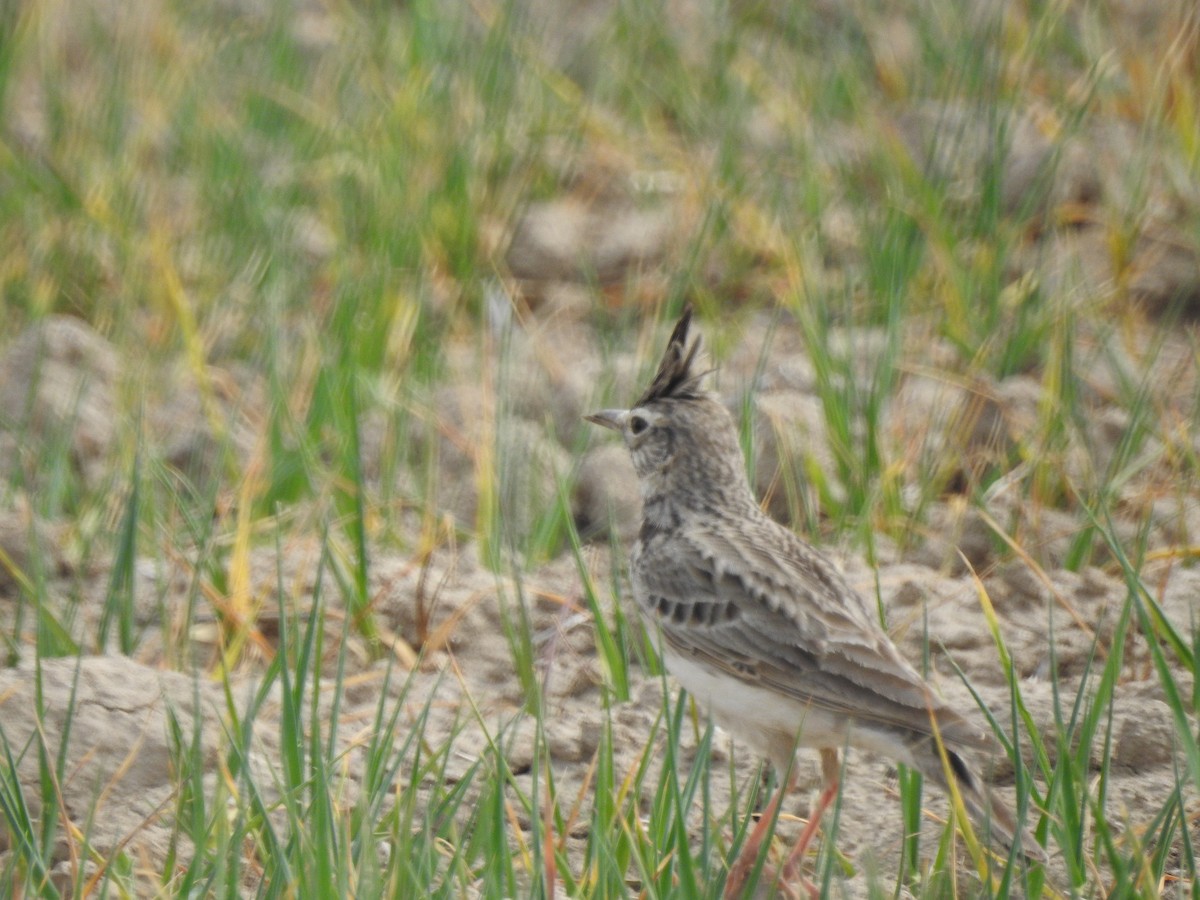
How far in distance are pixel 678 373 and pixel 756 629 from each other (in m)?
0.76

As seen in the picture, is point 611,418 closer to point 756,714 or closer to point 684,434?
point 684,434

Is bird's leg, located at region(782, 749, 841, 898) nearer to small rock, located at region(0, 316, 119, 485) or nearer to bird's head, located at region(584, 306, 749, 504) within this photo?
bird's head, located at region(584, 306, 749, 504)

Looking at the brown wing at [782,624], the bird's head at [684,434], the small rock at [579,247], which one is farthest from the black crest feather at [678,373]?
the small rock at [579,247]

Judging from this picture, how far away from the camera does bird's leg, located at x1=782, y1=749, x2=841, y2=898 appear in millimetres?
3408

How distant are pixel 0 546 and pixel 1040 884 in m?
2.95

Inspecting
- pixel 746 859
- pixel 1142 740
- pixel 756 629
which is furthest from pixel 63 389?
pixel 1142 740

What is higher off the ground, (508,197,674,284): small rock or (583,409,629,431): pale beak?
(508,197,674,284): small rock

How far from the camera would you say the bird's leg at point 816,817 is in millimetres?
3408

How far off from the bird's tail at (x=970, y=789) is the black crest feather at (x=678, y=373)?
1170 millimetres

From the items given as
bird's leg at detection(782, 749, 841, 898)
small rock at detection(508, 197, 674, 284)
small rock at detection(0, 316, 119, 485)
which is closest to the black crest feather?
bird's leg at detection(782, 749, 841, 898)

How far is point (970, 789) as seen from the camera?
3299 mm

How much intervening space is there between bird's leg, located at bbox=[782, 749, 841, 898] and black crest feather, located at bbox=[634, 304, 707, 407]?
0.94m

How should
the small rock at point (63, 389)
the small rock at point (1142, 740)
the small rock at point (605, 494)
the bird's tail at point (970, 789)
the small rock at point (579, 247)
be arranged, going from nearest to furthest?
the bird's tail at point (970, 789) < the small rock at point (1142, 740) < the small rock at point (605, 494) < the small rock at point (63, 389) < the small rock at point (579, 247)

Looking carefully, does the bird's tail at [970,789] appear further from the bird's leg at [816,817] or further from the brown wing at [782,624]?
the bird's leg at [816,817]
